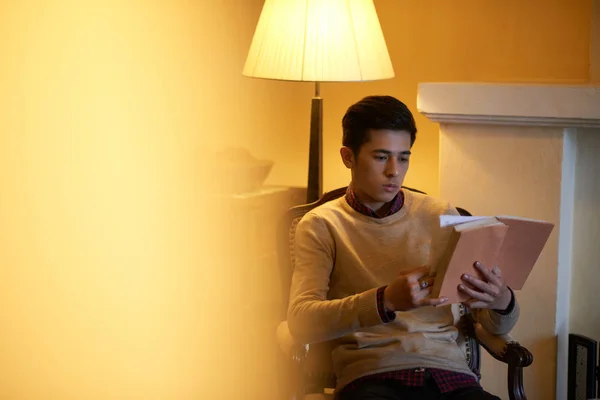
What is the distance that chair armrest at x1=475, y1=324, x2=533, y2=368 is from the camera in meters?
1.95

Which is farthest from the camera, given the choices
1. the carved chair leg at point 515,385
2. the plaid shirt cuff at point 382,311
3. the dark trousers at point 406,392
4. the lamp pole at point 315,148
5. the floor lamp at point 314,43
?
the lamp pole at point 315,148

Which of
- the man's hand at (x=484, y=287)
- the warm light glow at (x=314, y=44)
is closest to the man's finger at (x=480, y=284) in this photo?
the man's hand at (x=484, y=287)

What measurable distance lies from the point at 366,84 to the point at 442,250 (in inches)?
56.0

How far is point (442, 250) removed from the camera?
1678 millimetres

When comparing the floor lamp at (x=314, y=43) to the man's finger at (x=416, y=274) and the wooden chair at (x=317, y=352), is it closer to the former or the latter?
the wooden chair at (x=317, y=352)

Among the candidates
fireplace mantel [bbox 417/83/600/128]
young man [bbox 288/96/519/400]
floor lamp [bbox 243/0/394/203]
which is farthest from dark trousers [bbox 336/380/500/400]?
fireplace mantel [bbox 417/83/600/128]

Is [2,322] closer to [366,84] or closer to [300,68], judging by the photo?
[300,68]

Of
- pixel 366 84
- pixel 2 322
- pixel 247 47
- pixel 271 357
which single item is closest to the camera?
pixel 2 322

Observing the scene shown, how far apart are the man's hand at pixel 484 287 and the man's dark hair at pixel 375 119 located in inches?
16.3

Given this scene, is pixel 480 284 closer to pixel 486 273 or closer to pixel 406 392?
pixel 486 273

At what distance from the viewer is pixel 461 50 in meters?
2.88

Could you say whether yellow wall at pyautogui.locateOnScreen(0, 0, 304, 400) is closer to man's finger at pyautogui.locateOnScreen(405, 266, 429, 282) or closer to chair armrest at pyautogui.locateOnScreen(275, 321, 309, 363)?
chair armrest at pyautogui.locateOnScreen(275, 321, 309, 363)

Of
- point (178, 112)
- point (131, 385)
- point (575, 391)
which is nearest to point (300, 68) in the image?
point (178, 112)

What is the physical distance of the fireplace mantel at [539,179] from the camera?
8.06ft
